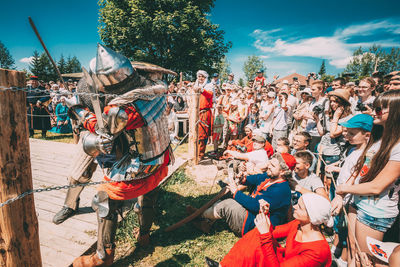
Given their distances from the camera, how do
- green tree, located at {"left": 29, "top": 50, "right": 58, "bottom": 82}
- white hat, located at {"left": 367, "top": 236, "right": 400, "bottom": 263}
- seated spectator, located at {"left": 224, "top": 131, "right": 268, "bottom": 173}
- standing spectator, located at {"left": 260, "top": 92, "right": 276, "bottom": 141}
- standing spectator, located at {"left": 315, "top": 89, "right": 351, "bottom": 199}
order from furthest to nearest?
green tree, located at {"left": 29, "top": 50, "right": 58, "bottom": 82} < standing spectator, located at {"left": 260, "top": 92, "right": 276, "bottom": 141} < seated spectator, located at {"left": 224, "top": 131, "right": 268, "bottom": 173} < standing spectator, located at {"left": 315, "top": 89, "right": 351, "bottom": 199} < white hat, located at {"left": 367, "top": 236, "right": 400, "bottom": 263}

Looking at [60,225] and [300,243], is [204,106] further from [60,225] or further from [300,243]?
[300,243]

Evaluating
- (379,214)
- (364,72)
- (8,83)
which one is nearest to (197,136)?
(379,214)

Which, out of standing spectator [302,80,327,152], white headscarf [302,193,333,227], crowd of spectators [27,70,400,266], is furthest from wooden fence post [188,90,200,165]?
white headscarf [302,193,333,227]

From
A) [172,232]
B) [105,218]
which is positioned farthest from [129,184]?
[172,232]

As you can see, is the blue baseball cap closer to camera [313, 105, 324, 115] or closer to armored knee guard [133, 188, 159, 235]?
camera [313, 105, 324, 115]

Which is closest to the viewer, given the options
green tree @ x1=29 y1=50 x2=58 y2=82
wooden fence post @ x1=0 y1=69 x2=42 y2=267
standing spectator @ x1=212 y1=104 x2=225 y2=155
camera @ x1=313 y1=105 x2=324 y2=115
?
wooden fence post @ x1=0 y1=69 x2=42 y2=267

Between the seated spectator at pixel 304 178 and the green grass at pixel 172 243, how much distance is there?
117 cm

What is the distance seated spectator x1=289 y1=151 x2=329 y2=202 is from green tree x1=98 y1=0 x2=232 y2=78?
1615cm

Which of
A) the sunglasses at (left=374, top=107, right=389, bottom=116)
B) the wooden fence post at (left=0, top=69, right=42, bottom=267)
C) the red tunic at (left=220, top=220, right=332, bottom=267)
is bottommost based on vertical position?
the red tunic at (left=220, top=220, right=332, bottom=267)

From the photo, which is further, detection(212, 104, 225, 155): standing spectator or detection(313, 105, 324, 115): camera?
detection(212, 104, 225, 155): standing spectator

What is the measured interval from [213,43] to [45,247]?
18814 millimetres

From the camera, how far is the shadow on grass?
2.44 meters

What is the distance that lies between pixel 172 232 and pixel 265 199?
1.46m

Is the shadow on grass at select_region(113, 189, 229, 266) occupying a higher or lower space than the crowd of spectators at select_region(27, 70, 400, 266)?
lower
